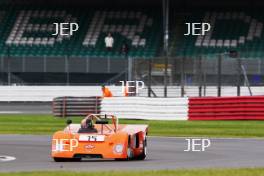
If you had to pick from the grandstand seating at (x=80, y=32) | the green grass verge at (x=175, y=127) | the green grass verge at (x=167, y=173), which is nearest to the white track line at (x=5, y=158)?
the green grass verge at (x=167, y=173)

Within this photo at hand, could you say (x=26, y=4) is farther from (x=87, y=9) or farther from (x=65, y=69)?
(x=65, y=69)

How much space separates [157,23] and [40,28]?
6.87 metres

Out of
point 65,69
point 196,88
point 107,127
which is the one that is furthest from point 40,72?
point 107,127

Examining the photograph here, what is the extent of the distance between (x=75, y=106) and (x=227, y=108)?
6.20 meters

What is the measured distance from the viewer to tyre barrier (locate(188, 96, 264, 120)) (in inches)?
1105

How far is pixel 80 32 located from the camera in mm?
51781

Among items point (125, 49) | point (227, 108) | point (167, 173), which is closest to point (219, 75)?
point (227, 108)

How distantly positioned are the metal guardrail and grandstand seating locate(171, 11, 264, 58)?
667 inches

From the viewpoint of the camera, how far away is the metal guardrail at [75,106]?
31.7m

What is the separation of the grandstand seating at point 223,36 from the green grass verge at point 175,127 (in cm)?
1907

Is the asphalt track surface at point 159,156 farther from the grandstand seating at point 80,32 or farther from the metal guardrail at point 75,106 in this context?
the grandstand seating at point 80,32

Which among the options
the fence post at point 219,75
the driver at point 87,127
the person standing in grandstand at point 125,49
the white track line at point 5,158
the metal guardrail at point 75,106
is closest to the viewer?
the driver at point 87,127

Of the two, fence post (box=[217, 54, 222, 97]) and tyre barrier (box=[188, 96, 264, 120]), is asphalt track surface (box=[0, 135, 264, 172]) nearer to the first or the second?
tyre barrier (box=[188, 96, 264, 120])

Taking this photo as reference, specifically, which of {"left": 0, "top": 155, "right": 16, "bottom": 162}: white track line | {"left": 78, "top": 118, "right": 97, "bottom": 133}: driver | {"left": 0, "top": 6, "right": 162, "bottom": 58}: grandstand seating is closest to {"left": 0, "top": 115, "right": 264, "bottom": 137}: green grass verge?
{"left": 0, "top": 155, "right": 16, "bottom": 162}: white track line
